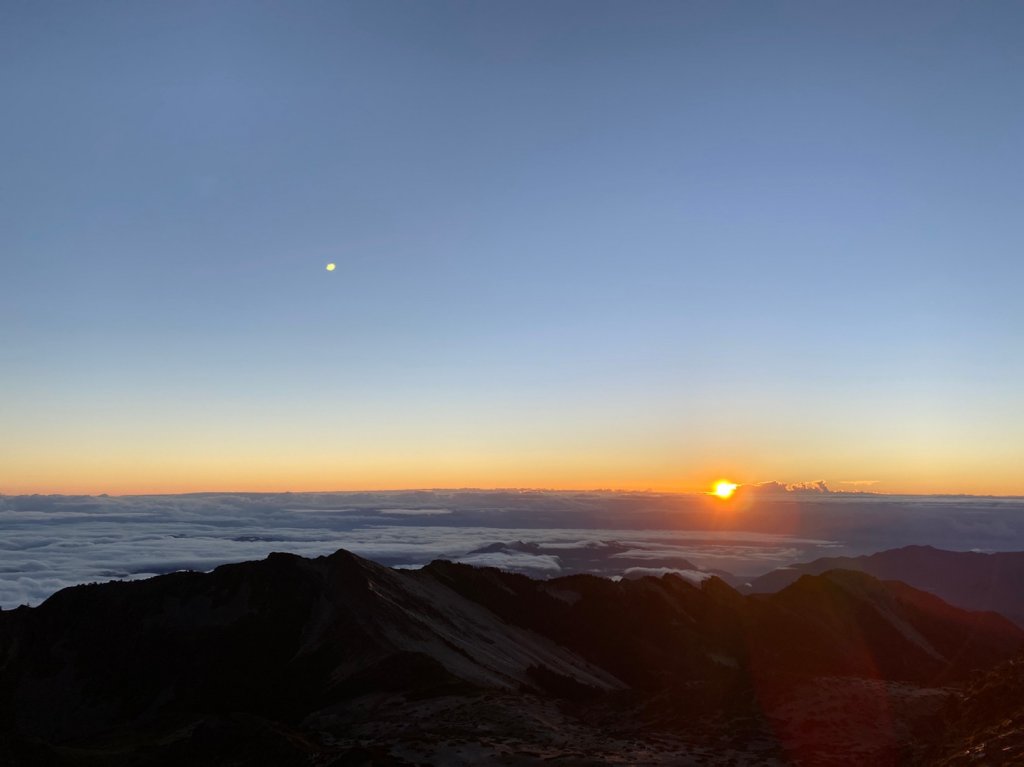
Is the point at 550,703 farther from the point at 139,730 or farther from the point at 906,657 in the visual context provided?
the point at 906,657

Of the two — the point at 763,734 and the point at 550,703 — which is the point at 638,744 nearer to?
the point at 763,734

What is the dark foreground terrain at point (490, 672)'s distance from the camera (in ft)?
141

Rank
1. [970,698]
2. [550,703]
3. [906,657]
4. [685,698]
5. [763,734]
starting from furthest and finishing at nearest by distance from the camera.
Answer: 1. [906,657]
2. [550,703]
3. [685,698]
4. [763,734]
5. [970,698]

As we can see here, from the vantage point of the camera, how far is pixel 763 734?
4412 cm

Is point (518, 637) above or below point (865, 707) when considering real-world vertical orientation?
below

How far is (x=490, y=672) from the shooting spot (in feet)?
252

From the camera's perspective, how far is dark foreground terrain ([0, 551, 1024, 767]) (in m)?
43.1

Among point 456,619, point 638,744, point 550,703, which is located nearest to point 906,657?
point 456,619

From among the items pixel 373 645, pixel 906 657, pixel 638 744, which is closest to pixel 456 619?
pixel 373 645

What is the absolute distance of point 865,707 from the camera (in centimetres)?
4622

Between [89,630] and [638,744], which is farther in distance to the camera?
[89,630]

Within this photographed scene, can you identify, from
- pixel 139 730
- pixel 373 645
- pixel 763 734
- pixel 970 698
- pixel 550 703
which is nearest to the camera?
pixel 970 698

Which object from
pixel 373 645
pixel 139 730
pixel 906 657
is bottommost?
pixel 906 657

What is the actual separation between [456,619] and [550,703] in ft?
142
